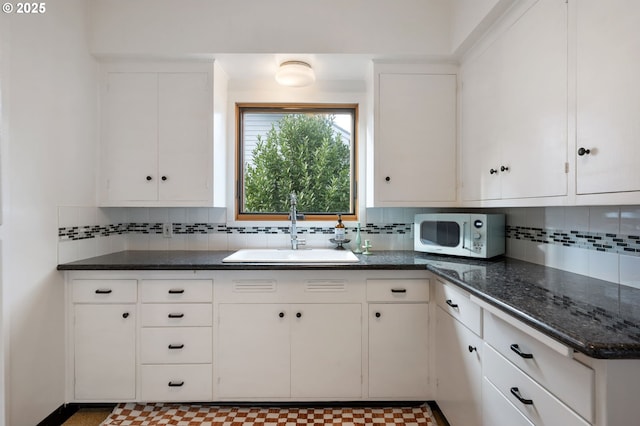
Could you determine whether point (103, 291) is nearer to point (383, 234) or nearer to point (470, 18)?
point (383, 234)

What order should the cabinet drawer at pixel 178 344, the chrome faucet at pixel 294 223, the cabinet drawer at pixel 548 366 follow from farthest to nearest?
the chrome faucet at pixel 294 223
the cabinet drawer at pixel 178 344
the cabinet drawer at pixel 548 366

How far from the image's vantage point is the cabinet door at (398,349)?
1900 millimetres

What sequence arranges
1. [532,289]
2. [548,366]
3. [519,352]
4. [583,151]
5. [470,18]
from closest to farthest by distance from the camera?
1. [548,366]
2. [519,352]
3. [583,151]
4. [532,289]
5. [470,18]

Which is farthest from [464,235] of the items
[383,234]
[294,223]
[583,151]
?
[294,223]

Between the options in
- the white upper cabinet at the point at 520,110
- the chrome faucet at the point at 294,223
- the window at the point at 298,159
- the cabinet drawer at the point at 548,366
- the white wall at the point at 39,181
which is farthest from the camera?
the window at the point at 298,159

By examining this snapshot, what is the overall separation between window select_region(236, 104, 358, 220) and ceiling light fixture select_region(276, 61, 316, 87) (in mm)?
406

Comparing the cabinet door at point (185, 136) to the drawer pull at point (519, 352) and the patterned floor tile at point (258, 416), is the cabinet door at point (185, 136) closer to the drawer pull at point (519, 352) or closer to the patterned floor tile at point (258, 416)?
the patterned floor tile at point (258, 416)

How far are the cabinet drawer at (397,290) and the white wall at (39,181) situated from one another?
1.74m

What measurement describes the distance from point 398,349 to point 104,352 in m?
1.66

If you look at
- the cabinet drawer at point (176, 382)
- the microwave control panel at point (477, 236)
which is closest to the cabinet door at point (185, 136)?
the cabinet drawer at point (176, 382)

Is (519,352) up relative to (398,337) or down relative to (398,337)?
up

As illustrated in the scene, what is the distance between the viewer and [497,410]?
4.07 feet

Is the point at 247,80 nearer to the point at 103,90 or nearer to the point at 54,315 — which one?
the point at 103,90

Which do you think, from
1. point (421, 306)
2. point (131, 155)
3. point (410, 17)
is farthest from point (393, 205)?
point (131, 155)
